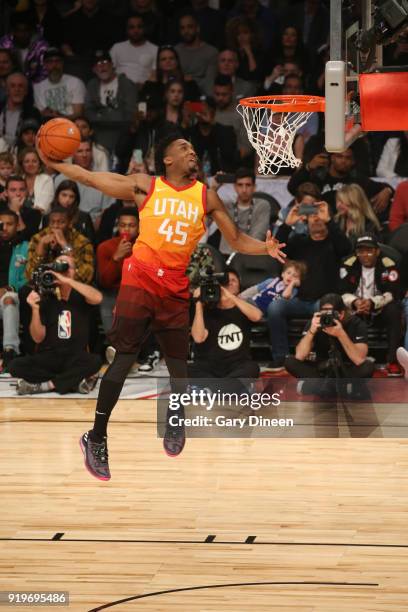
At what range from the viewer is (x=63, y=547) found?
7.55m

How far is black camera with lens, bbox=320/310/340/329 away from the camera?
10930 millimetres

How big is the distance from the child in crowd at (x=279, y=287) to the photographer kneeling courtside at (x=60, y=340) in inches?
67.6

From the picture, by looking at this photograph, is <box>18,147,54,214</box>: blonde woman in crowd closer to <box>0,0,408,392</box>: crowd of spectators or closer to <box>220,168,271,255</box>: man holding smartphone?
<box>0,0,408,392</box>: crowd of spectators

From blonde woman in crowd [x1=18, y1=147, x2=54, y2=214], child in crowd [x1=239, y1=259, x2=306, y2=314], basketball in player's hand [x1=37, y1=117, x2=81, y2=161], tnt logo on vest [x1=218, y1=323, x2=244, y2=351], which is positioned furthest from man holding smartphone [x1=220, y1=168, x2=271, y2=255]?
basketball in player's hand [x1=37, y1=117, x2=81, y2=161]

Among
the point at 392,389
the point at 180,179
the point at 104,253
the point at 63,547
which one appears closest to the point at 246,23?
the point at 104,253

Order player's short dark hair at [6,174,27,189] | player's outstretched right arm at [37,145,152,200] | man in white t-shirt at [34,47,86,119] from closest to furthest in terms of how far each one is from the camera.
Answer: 1. player's outstretched right arm at [37,145,152,200]
2. player's short dark hair at [6,174,27,189]
3. man in white t-shirt at [34,47,86,119]

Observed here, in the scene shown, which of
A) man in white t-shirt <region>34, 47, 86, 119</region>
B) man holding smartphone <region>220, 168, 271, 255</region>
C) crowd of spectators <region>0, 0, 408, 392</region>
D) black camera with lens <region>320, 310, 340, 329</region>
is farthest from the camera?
man in white t-shirt <region>34, 47, 86, 119</region>

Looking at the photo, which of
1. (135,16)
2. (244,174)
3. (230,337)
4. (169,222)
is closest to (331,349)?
(230,337)

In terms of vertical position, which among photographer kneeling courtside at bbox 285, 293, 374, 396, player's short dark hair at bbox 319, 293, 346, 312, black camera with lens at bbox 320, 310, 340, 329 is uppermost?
player's short dark hair at bbox 319, 293, 346, 312

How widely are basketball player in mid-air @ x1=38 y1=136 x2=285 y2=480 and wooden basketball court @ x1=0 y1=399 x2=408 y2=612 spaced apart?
65 cm

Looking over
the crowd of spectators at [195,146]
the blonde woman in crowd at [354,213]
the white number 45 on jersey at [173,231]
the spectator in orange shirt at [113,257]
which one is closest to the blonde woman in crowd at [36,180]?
the crowd of spectators at [195,146]

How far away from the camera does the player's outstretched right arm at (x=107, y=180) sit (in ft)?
24.8

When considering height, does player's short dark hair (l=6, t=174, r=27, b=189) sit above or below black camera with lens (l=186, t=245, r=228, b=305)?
above

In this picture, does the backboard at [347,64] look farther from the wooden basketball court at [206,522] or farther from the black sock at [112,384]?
the wooden basketball court at [206,522]
